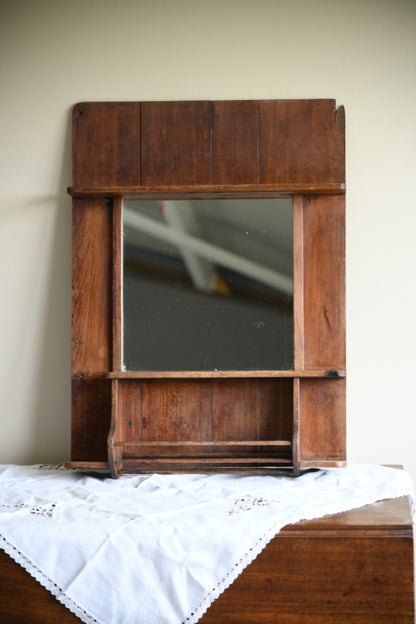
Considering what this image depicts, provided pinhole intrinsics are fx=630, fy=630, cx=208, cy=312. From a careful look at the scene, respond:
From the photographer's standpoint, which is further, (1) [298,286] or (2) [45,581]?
(1) [298,286]

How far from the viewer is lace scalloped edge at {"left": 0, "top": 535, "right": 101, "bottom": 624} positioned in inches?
56.9

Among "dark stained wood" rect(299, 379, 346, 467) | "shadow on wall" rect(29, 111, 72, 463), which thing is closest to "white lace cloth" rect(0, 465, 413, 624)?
"dark stained wood" rect(299, 379, 346, 467)

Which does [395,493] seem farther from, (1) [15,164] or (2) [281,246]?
(1) [15,164]

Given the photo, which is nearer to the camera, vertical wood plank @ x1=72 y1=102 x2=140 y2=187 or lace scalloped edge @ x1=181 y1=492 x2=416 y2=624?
lace scalloped edge @ x1=181 y1=492 x2=416 y2=624

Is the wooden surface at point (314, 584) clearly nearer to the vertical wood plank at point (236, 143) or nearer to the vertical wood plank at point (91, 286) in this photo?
the vertical wood plank at point (91, 286)

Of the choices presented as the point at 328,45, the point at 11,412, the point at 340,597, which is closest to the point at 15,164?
the point at 11,412

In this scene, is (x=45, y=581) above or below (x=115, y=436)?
below

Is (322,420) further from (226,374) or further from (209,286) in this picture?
(209,286)

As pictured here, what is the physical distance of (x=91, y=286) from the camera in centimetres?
204

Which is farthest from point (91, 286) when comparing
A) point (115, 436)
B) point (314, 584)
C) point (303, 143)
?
point (314, 584)

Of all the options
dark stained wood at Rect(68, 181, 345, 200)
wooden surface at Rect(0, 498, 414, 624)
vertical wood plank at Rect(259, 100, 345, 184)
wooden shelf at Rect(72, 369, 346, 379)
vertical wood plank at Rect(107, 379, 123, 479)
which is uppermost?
vertical wood plank at Rect(259, 100, 345, 184)

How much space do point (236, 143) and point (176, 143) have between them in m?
0.19

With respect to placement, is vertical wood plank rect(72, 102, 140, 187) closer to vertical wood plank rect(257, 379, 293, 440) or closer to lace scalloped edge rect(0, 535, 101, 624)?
vertical wood plank rect(257, 379, 293, 440)

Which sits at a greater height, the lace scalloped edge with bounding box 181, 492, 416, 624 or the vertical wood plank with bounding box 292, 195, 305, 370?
the vertical wood plank with bounding box 292, 195, 305, 370
